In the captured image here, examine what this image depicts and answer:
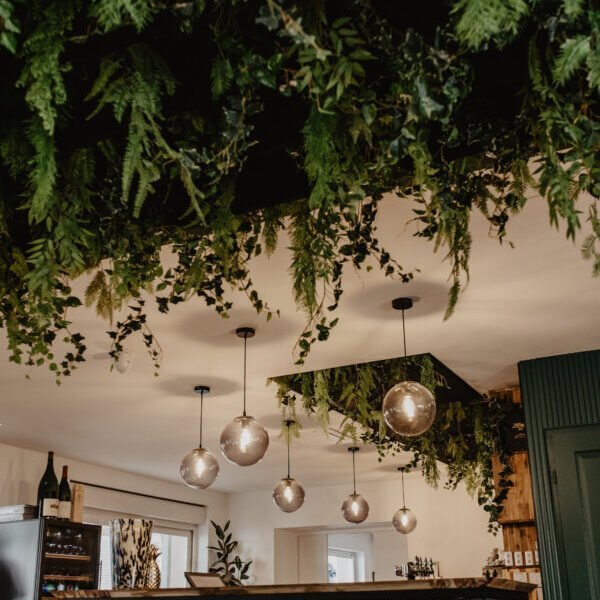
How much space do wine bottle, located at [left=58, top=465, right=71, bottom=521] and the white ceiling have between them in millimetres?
522

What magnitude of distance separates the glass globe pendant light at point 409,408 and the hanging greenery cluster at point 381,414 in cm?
114

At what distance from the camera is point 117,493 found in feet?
29.8

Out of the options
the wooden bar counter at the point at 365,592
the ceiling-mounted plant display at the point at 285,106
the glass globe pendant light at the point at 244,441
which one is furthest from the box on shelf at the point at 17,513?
the ceiling-mounted plant display at the point at 285,106

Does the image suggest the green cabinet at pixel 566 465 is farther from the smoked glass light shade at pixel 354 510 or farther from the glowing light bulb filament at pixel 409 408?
the smoked glass light shade at pixel 354 510

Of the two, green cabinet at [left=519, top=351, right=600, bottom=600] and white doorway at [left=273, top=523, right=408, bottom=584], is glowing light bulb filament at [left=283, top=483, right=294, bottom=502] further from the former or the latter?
white doorway at [left=273, top=523, right=408, bottom=584]

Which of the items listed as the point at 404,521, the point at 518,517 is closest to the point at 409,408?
the point at 518,517

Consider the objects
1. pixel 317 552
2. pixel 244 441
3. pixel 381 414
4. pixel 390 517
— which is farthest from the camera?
pixel 317 552

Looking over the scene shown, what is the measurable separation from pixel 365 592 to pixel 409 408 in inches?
37.1

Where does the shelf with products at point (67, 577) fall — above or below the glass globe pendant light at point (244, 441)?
below

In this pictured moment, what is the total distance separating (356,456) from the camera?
855 centimetres

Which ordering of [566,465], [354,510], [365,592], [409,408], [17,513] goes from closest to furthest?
[365,592] → [409,408] → [566,465] → [17,513] → [354,510]

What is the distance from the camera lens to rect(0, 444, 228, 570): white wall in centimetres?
776

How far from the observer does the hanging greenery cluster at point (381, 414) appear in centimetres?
534

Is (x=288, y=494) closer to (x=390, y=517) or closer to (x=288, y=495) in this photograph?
(x=288, y=495)
